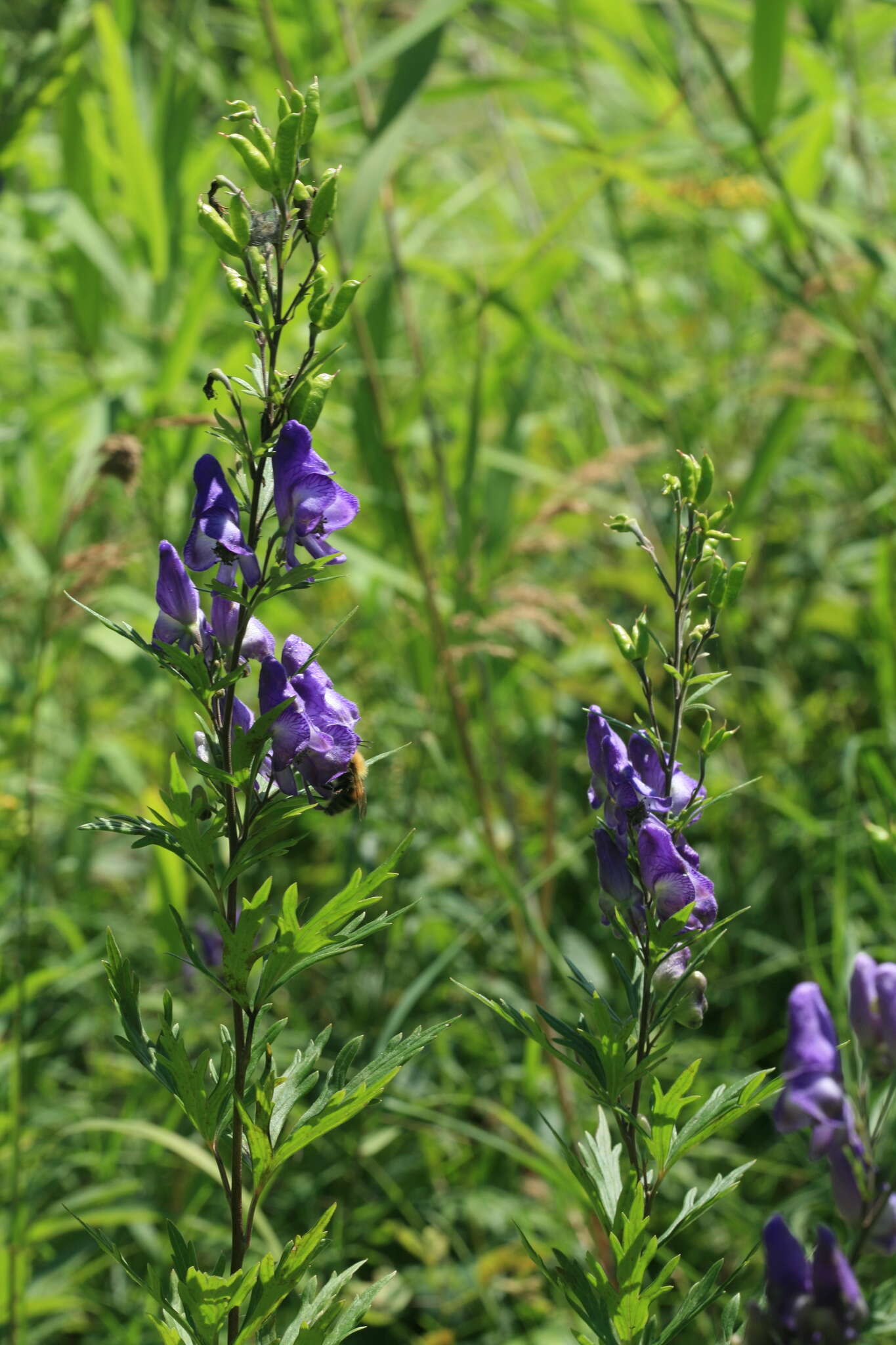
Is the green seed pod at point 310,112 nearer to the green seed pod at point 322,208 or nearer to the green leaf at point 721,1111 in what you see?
the green seed pod at point 322,208

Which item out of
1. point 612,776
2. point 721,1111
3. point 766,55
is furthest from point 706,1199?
point 766,55

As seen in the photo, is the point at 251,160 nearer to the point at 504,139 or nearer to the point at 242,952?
Result: the point at 242,952

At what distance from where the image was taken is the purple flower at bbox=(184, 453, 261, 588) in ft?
2.65

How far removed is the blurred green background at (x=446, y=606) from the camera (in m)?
1.88

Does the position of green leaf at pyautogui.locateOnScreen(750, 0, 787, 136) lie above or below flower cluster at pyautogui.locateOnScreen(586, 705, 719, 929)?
above

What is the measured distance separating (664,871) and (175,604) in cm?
40

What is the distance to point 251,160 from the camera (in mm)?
790

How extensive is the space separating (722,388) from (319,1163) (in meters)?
2.34

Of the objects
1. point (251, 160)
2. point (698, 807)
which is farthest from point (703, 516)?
point (251, 160)

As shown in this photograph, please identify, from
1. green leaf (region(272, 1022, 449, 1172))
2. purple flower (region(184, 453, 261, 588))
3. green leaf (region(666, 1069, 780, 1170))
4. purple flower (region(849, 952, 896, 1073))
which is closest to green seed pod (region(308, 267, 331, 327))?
purple flower (region(184, 453, 261, 588))

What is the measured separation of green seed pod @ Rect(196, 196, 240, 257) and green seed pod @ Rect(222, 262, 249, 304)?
0.08ft

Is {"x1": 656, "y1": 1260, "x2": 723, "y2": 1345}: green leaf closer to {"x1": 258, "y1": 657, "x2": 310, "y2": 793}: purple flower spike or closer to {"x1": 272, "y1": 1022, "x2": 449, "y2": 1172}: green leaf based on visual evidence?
{"x1": 272, "y1": 1022, "x2": 449, "y2": 1172}: green leaf

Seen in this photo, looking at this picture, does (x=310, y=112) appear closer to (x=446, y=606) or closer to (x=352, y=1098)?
(x=352, y=1098)

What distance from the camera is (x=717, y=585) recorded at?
0.85m
